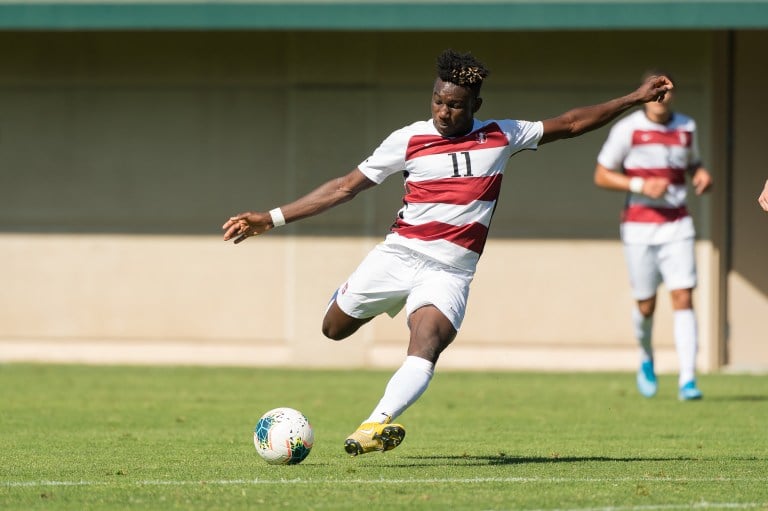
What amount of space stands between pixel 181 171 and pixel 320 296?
233 cm

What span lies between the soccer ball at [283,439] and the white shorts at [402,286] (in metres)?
0.91

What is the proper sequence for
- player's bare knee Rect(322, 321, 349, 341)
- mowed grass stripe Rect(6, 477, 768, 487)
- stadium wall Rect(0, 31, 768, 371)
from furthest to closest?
stadium wall Rect(0, 31, 768, 371), player's bare knee Rect(322, 321, 349, 341), mowed grass stripe Rect(6, 477, 768, 487)

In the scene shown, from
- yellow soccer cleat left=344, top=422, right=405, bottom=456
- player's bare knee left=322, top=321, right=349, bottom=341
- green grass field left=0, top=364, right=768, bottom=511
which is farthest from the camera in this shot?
player's bare knee left=322, top=321, right=349, bottom=341

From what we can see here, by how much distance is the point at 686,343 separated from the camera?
13.0m

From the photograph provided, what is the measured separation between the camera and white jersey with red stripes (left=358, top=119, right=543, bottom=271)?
8477 millimetres

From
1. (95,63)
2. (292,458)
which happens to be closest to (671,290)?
(292,458)

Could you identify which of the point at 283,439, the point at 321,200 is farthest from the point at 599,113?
the point at 283,439

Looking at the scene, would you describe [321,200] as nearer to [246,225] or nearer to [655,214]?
[246,225]

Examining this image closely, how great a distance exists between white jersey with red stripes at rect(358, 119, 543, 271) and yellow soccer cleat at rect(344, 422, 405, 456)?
4.03 feet

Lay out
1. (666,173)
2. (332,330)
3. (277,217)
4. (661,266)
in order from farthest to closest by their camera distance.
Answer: (661,266)
(666,173)
(332,330)
(277,217)

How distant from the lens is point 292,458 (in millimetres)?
8102

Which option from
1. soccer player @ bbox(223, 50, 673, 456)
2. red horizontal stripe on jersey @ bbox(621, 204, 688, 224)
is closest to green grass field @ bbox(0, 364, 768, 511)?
soccer player @ bbox(223, 50, 673, 456)

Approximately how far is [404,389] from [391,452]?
1185 mm

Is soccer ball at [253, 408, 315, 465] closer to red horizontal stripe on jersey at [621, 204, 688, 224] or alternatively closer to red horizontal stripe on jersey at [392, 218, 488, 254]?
red horizontal stripe on jersey at [392, 218, 488, 254]
